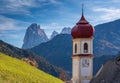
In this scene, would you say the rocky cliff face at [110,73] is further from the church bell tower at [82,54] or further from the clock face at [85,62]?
the clock face at [85,62]

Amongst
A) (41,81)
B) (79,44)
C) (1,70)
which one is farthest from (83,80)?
(41,81)

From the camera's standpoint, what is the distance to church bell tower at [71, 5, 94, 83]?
7989cm

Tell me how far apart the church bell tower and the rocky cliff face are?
20.4 m

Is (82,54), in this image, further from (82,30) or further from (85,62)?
(82,30)

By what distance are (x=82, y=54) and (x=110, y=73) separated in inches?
966

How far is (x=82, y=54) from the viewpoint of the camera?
263 feet

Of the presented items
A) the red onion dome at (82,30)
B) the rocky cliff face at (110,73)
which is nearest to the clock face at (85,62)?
the red onion dome at (82,30)

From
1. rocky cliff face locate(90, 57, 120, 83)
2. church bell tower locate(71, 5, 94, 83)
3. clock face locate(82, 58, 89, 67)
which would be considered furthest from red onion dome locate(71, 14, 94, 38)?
rocky cliff face locate(90, 57, 120, 83)

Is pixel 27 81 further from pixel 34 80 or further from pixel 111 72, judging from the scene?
pixel 111 72

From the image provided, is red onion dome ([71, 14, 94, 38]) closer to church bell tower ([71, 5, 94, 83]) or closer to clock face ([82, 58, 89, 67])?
church bell tower ([71, 5, 94, 83])

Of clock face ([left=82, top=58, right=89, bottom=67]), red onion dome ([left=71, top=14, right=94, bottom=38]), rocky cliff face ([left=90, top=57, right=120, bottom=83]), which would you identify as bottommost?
clock face ([left=82, top=58, right=89, bottom=67])

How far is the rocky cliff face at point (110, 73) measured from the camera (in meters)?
53.7

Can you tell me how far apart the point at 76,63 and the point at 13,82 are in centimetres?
4312

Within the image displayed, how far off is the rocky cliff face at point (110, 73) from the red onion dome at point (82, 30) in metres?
23.4
